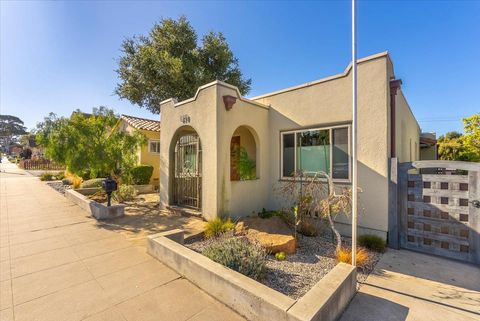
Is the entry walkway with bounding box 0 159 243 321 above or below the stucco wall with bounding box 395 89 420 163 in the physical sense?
below

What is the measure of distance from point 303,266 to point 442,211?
3712mm

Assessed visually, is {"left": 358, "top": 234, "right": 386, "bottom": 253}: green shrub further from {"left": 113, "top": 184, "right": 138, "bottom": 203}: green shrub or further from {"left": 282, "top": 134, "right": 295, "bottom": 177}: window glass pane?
{"left": 113, "top": 184, "right": 138, "bottom": 203}: green shrub

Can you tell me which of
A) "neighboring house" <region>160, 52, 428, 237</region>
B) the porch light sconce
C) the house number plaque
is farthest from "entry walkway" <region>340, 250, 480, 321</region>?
the house number plaque

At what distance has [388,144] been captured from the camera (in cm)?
568

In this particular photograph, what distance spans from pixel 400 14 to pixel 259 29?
206 inches

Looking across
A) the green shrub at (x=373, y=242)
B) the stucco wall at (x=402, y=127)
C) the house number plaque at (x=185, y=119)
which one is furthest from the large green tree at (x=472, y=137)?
the house number plaque at (x=185, y=119)

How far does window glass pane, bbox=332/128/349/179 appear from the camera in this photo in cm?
641

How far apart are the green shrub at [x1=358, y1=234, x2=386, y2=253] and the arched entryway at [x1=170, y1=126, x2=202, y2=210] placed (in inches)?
218

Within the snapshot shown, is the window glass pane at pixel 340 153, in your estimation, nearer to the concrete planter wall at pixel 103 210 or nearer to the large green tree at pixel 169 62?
A: the concrete planter wall at pixel 103 210

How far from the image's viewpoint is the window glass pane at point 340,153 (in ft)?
21.0

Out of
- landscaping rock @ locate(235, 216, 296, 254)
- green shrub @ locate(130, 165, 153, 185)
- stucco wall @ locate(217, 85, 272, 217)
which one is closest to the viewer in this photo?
landscaping rock @ locate(235, 216, 296, 254)

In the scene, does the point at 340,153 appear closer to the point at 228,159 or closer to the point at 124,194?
the point at 228,159

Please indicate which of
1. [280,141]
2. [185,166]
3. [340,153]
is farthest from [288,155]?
[185,166]

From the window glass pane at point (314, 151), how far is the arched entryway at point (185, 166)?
149 inches
